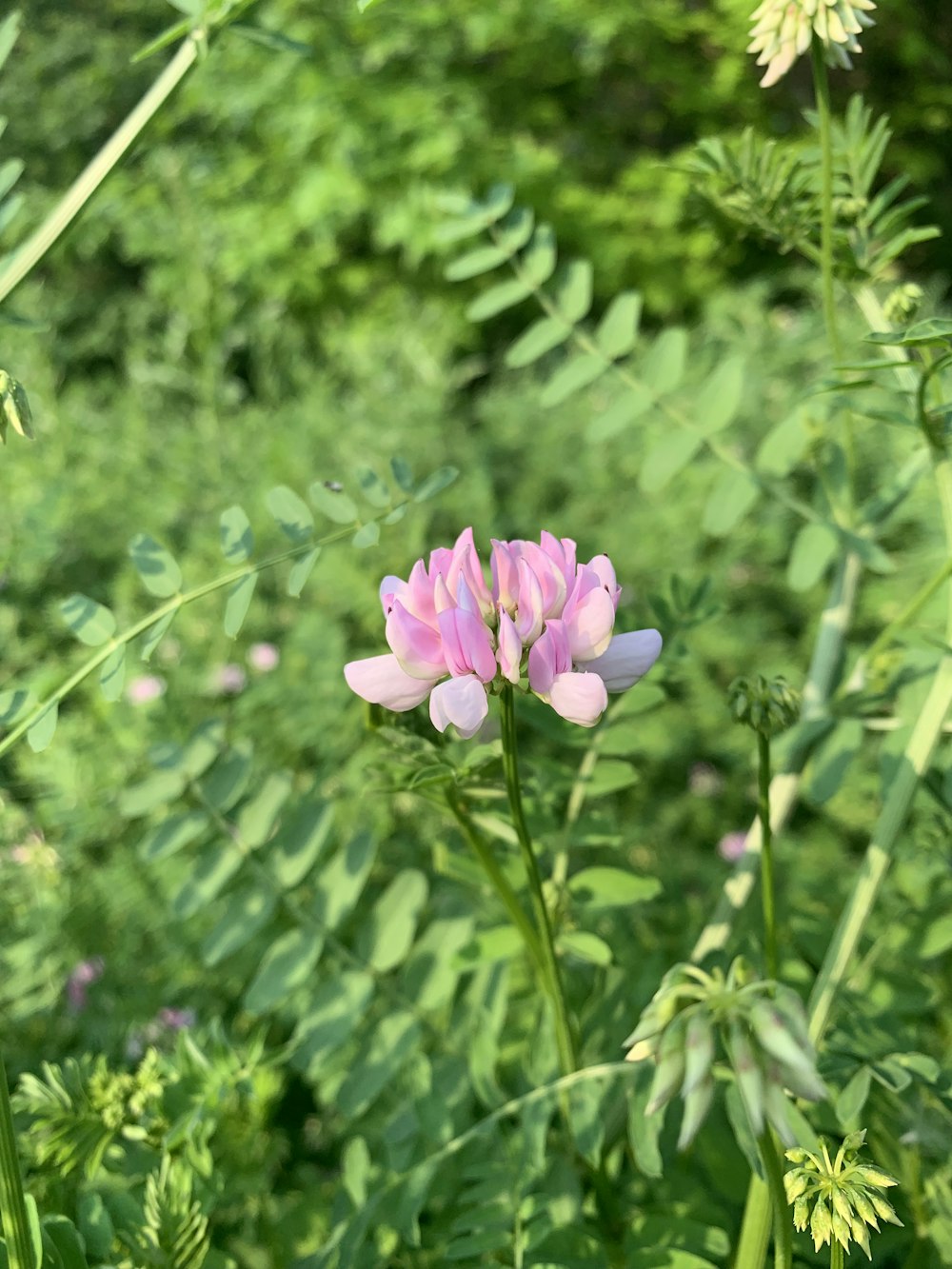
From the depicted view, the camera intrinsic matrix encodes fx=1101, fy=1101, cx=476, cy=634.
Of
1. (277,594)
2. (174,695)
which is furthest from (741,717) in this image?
(277,594)

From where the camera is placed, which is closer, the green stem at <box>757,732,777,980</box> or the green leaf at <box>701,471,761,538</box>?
the green stem at <box>757,732,777,980</box>

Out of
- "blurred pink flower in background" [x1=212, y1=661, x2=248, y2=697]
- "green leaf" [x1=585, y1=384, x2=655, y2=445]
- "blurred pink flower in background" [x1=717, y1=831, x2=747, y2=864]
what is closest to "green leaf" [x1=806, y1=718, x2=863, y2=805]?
"green leaf" [x1=585, y1=384, x2=655, y2=445]

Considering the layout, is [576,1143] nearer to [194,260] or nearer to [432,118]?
[194,260]

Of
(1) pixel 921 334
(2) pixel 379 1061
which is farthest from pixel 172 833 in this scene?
(1) pixel 921 334

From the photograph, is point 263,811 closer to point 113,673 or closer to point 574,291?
point 113,673

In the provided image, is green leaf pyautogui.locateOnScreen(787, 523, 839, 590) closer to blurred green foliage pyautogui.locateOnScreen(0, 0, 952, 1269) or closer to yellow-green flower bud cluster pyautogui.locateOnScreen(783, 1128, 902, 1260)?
blurred green foliage pyautogui.locateOnScreen(0, 0, 952, 1269)

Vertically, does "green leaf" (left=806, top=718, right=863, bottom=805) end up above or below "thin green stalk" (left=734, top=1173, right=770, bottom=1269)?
above

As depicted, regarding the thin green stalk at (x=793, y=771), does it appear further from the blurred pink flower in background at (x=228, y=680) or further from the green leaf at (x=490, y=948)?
the blurred pink flower in background at (x=228, y=680)
